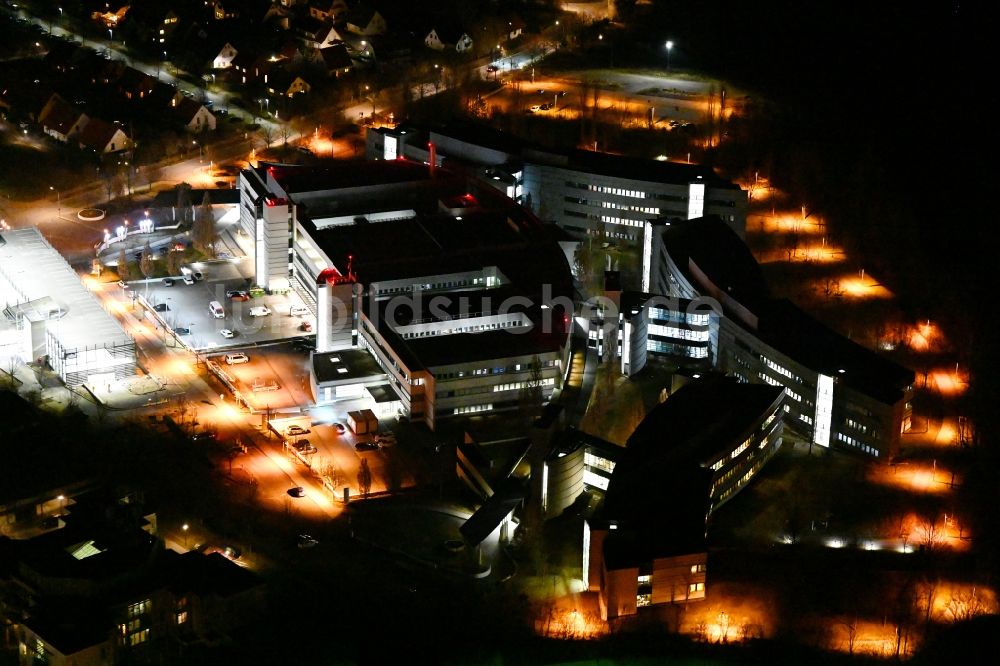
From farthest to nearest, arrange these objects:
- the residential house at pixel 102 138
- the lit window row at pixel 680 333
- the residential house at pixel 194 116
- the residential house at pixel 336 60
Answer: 1. the residential house at pixel 336 60
2. the residential house at pixel 194 116
3. the residential house at pixel 102 138
4. the lit window row at pixel 680 333

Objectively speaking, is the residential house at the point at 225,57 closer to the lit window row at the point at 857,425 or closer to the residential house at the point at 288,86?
the residential house at the point at 288,86

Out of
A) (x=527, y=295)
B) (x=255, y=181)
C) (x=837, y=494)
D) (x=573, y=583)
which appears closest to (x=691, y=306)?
(x=527, y=295)

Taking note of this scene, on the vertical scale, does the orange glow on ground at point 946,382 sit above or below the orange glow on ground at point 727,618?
above

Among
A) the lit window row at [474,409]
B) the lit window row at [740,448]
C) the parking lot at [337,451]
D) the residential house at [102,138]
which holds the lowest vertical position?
the parking lot at [337,451]

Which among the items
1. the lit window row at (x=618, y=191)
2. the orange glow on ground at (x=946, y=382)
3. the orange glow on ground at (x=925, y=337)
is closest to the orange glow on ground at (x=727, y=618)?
the orange glow on ground at (x=946, y=382)

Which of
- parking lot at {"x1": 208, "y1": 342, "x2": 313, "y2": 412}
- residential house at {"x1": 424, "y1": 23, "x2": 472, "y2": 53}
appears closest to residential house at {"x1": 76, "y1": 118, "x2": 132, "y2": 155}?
residential house at {"x1": 424, "y1": 23, "x2": 472, "y2": 53}

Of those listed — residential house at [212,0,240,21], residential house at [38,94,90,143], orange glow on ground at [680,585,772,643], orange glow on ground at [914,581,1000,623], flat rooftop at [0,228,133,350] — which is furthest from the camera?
residential house at [212,0,240,21]

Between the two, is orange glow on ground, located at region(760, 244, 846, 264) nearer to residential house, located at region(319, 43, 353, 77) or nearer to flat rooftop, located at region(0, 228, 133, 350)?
flat rooftop, located at region(0, 228, 133, 350)
